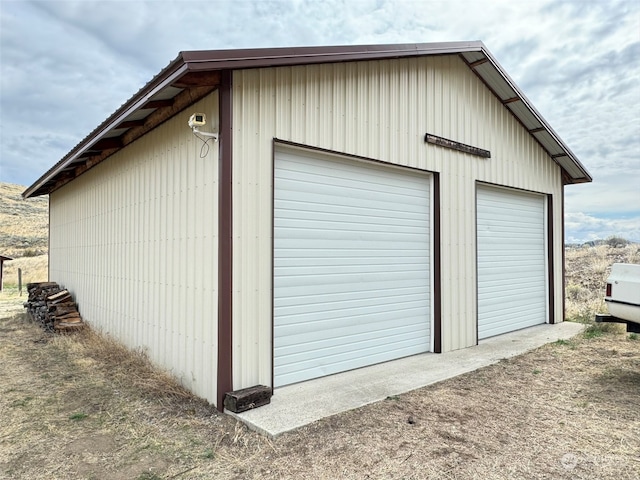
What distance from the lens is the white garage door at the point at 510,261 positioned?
7.62m

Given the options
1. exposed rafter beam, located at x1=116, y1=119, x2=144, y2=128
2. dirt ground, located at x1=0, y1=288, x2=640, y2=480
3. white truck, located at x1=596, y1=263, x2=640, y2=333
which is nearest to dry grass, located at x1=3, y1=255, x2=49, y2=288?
exposed rafter beam, located at x1=116, y1=119, x2=144, y2=128

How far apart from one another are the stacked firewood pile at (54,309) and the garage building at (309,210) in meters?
0.46

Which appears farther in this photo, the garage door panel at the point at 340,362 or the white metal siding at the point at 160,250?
the garage door panel at the point at 340,362

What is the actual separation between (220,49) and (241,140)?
2.76 ft

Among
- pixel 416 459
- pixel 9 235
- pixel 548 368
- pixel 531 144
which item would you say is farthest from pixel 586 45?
pixel 9 235

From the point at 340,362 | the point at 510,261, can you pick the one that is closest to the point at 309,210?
the point at 340,362

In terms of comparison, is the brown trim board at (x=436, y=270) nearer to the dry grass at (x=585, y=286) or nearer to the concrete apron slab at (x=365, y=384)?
the concrete apron slab at (x=365, y=384)

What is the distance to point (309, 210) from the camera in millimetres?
5055

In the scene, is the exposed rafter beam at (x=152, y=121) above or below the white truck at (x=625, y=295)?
above

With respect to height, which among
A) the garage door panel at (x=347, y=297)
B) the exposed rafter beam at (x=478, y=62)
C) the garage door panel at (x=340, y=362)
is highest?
the exposed rafter beam at (x=478, y=62)

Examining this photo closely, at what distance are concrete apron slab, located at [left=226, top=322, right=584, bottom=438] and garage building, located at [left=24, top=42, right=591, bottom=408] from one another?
219mm

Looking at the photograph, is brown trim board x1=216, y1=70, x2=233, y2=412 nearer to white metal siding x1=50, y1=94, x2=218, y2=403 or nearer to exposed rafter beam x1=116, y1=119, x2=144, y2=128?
white metal siding x1=50, y1=94, x2=218, y2=403

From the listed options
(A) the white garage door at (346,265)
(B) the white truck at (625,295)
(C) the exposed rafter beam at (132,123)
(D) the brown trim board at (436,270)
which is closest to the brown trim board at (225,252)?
(A) the white garage door at (346,265)

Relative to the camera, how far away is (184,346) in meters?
4.73
